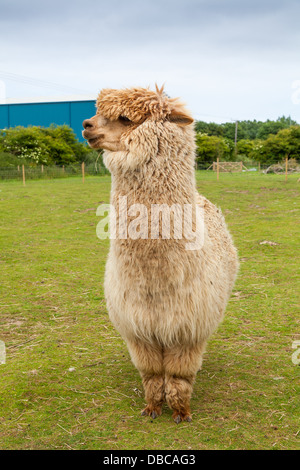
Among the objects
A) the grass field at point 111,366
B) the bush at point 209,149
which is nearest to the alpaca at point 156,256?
the grass field at point 111,366

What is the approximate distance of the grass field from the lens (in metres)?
2.91

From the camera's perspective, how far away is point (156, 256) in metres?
2.80

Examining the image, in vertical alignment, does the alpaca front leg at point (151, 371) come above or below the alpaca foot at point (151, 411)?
above

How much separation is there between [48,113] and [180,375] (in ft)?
132

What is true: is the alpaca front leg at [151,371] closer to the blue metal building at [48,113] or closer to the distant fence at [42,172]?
the distant fence at [42,172]

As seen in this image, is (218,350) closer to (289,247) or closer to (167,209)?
(167,209)

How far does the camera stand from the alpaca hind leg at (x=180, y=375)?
3.01m

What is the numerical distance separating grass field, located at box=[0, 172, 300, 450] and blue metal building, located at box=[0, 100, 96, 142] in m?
32.5

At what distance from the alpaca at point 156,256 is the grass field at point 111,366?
292 millimetres

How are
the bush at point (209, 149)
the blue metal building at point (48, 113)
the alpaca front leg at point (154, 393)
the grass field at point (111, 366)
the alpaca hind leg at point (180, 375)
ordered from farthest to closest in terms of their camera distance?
the blue metal building at point (48, 113), the bush at point (209, 149), the alpaca front leg at point (154, 393), the alpaca hind leg at point (180, 375), the grass field at point (111, 366)

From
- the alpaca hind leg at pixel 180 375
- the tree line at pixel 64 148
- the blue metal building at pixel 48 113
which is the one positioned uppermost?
the blue metal building at pixel 48 113

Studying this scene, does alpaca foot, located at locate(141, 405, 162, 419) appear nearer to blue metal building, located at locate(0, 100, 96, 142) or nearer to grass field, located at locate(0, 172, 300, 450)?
grass field, located at locate(0, 172, 300, 450)

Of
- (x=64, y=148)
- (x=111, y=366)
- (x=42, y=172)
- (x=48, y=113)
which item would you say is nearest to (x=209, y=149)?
(x=64, y=148)

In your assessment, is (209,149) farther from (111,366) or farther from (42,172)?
(111,366)
